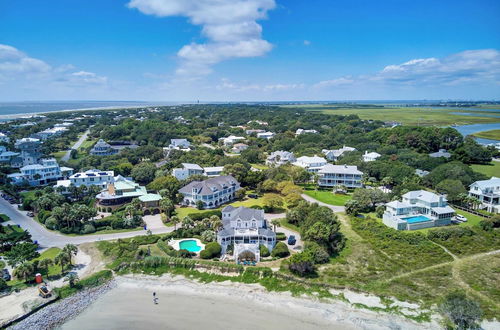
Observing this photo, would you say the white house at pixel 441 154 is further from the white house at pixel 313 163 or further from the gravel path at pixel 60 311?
the gravel path at pixel 60 311

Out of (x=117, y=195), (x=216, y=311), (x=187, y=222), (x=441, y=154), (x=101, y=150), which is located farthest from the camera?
(x=101, y=150)

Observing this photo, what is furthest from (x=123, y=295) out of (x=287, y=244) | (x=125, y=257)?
(x=287, y=244)

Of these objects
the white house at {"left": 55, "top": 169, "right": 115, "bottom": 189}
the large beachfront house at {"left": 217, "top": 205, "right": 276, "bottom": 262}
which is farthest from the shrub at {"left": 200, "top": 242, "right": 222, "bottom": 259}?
the white house at {"left": 55, "top": 169, "right": 115, "bottom": 189}

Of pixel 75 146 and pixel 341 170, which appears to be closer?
pixel 341 170

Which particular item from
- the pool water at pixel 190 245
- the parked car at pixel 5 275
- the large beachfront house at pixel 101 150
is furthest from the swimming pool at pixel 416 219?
the large beachfront house at pixel 101 150

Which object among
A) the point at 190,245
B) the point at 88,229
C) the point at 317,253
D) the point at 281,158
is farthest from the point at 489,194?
the point at 88,229

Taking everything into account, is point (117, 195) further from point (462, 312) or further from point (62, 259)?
point (462, 312)

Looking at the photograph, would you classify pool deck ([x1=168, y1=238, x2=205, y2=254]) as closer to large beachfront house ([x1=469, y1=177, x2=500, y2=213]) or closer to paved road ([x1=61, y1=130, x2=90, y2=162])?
large beachfront house ([x1=469, y1=177, x2=500, y2=213])

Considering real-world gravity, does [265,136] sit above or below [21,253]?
above
